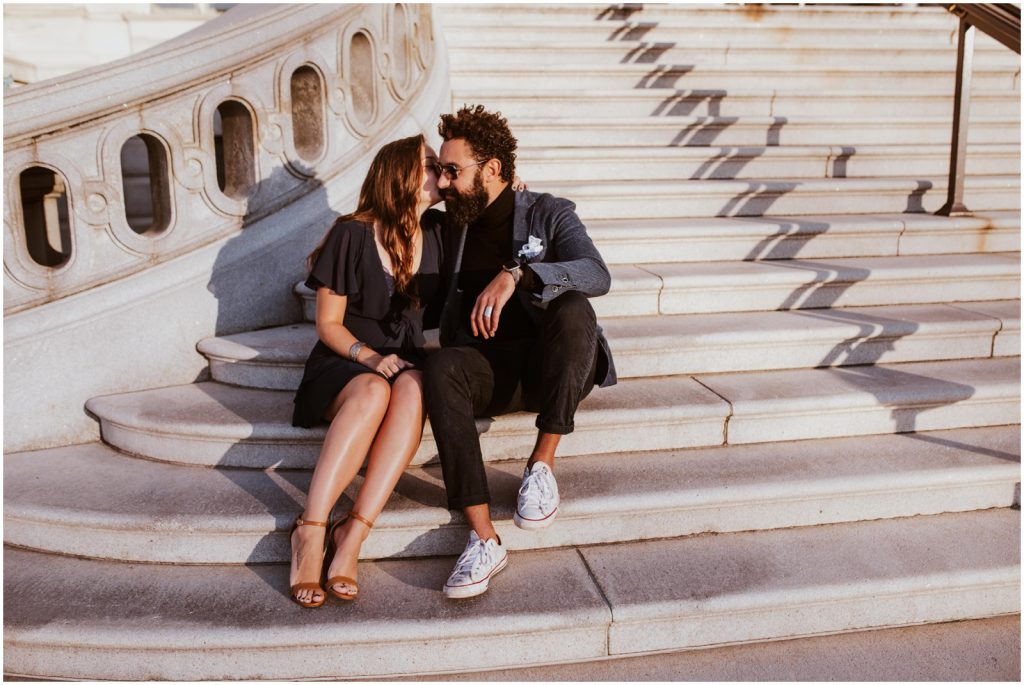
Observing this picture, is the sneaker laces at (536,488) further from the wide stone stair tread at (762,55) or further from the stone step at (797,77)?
the wide stone stair tread at (762,55)

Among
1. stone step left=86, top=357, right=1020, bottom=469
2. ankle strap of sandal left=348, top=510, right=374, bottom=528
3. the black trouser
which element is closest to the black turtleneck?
the black trouser

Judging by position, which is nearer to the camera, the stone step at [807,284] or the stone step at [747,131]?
the stone step at [807,284]

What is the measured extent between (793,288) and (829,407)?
38.9 inches

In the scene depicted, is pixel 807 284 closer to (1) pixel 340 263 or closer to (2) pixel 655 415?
(2) pixel 655 415

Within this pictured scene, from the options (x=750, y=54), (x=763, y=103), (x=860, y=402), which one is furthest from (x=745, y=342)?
(x=750, y=54)

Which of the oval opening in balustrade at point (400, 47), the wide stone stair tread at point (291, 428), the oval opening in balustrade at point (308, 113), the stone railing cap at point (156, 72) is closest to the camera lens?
the wide stone stair tread at point (291, 428)

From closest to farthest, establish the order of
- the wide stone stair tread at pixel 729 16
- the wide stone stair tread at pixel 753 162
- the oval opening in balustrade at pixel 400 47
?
the oval opening in balustrade at pixel 400 47 → the wide stone stair tread at pixel 753 162 → the wide stone stair tread at pixel 729 16

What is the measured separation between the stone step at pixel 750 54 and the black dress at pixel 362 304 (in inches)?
139

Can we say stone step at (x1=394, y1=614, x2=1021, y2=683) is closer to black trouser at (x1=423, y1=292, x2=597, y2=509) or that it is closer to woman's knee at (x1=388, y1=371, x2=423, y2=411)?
black trouser at (x1=423, y1=292, x2=597, y2=509)

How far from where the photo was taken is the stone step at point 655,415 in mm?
3297

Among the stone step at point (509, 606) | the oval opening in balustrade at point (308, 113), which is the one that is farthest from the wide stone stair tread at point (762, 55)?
the stone step at point (509, 606)

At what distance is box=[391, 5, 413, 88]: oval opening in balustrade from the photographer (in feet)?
15.0

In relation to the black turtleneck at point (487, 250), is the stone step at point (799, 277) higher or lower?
lower

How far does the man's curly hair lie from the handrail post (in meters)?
3.26
